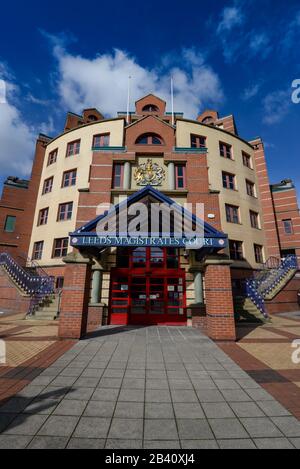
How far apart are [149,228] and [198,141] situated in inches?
488

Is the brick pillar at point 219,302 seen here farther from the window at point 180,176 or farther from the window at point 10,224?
the window at point 10,224

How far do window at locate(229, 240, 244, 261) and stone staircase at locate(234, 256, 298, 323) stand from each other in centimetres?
215

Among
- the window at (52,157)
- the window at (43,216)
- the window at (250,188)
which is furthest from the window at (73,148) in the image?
the window at (250,188)

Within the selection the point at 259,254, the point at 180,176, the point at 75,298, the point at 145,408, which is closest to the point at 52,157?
the point at 180,176

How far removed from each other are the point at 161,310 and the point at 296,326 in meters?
6.55

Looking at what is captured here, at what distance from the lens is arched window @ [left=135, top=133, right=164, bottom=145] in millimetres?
16500

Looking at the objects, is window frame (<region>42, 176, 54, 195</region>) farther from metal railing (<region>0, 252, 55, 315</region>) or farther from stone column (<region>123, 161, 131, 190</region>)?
stone column (<region>123, 161, 131, 190</region>)

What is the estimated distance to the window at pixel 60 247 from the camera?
1812 centimetres

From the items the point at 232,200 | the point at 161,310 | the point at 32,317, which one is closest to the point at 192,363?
the point at 161,310

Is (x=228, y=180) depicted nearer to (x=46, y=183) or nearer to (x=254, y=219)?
(x=254, y=219)

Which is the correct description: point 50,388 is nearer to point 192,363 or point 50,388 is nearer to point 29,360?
point 29,360

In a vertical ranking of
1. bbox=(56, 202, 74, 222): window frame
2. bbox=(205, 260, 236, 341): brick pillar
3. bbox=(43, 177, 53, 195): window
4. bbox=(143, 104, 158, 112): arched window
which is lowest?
bbox=(205, 260, 236, 341): brick pillar

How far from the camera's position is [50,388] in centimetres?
401

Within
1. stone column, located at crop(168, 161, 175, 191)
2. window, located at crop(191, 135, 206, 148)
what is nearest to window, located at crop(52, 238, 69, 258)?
stone column, located at crop(168, 161, 175, 191)
